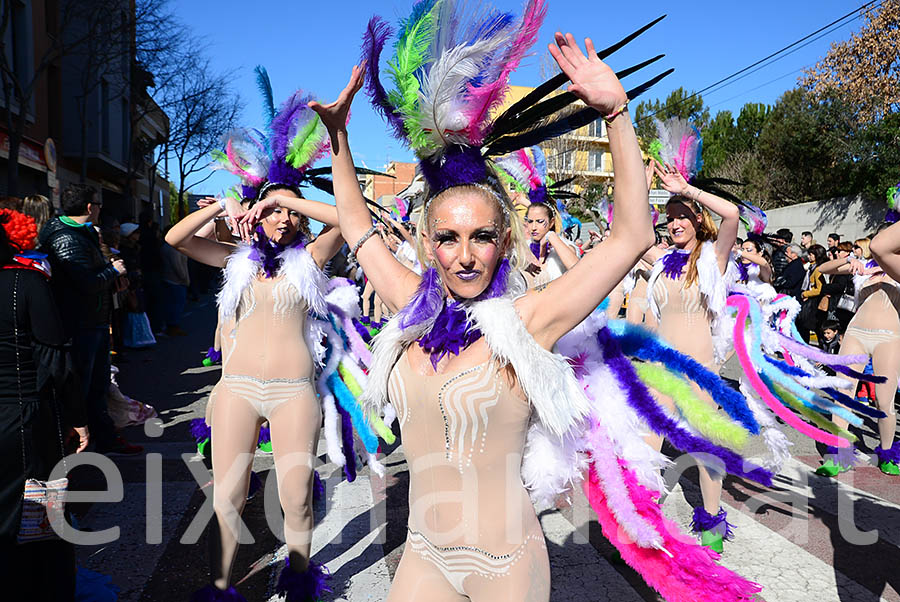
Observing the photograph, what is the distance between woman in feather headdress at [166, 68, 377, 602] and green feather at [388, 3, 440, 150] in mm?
1171

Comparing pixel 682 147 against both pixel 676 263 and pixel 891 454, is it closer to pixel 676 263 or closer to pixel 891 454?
pixel 676 263

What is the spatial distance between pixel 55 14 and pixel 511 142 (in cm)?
2166

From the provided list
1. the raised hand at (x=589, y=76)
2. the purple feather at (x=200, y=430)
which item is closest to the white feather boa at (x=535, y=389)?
the raised hand at (x=589, y=76)

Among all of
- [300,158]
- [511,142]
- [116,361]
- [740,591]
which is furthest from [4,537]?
[116,361]

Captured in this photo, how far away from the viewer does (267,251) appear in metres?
3.34

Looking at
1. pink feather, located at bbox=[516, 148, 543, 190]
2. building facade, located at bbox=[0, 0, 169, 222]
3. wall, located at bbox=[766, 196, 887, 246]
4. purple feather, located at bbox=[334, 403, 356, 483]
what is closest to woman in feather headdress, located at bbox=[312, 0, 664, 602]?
purple feather, located at bbox=[334, 403, 356, 483]

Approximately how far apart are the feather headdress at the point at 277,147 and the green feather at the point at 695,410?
207 centimetres

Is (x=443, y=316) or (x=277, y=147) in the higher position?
(x=277, y=147)

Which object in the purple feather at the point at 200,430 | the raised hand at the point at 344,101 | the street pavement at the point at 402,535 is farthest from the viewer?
the purple feather at the point at 200,430

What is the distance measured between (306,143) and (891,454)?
17.1ft

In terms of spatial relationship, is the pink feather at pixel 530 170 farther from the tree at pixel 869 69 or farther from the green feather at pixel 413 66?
the tree at pixel 869 69

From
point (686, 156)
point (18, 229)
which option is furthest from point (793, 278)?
point (18, 229)

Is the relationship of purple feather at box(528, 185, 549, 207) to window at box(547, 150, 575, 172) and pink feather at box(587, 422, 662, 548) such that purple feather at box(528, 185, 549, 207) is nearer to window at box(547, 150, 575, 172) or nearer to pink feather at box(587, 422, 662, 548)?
pink feather at box(587, 422, 662, 548)

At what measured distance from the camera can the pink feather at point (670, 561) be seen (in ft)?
5.98
